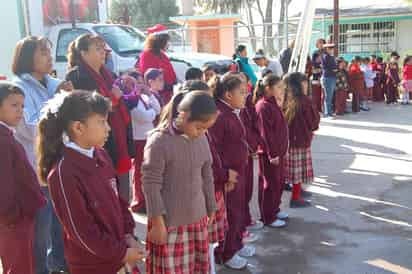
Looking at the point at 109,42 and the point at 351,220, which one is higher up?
the point at 109,42

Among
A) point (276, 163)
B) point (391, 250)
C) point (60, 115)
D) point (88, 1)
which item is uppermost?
point (88, 1)

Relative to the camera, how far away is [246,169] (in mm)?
4094

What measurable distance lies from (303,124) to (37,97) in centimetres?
276

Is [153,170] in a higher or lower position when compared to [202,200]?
higher

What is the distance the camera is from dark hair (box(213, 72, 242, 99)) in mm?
3822

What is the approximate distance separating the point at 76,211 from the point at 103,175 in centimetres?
24

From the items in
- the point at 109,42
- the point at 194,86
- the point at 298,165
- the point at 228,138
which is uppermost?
the point at 109,42

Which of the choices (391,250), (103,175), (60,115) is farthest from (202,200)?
(391,250)

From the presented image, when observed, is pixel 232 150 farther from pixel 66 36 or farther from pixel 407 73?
pixel 407 73

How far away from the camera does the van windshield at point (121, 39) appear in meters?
9.84

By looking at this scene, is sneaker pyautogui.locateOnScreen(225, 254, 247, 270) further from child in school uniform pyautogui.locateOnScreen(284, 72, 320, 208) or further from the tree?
the tree

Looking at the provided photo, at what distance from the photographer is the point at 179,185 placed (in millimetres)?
2836

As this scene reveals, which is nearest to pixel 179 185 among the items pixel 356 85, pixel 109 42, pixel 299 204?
pixel 299 204

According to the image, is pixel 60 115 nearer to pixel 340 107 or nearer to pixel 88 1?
pixel 88 1
